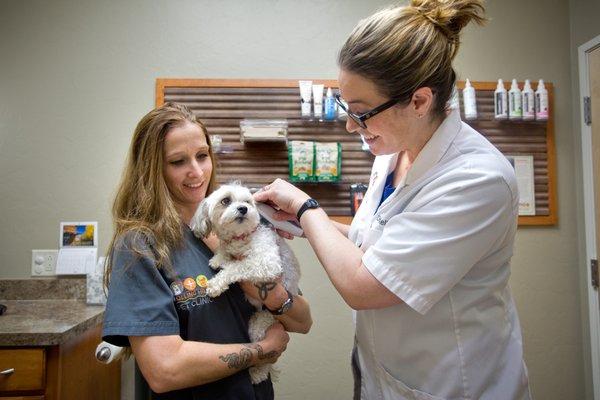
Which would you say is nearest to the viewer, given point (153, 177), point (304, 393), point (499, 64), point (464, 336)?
point (464, 336)

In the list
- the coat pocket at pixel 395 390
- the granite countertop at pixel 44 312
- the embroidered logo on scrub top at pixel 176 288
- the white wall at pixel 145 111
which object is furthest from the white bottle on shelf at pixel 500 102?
the granite countertop at pixel 44 312

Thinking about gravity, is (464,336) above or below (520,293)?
above

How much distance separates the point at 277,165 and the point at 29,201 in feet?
4.90

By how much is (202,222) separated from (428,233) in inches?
28.1

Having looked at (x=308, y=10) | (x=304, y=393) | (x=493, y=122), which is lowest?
(x=304, y=393)

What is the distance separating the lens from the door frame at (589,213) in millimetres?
2439

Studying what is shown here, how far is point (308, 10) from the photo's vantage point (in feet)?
8.41

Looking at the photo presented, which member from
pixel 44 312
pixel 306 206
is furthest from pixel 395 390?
pixel 44 312

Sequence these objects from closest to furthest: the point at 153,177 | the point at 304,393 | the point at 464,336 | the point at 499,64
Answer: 1. the point at 464,336
2. the point at 153,177
3. the point at 304,393
4. the point at 499,64

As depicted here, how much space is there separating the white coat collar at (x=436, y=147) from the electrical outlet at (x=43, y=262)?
2233 mm

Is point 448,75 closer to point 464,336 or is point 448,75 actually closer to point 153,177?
point 464,336

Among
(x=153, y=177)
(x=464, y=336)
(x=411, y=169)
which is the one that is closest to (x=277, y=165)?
(x=153, y=177)

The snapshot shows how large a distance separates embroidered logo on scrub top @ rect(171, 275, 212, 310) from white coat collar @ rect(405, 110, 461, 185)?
2.26 feet

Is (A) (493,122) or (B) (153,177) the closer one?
(B) (153,177)
